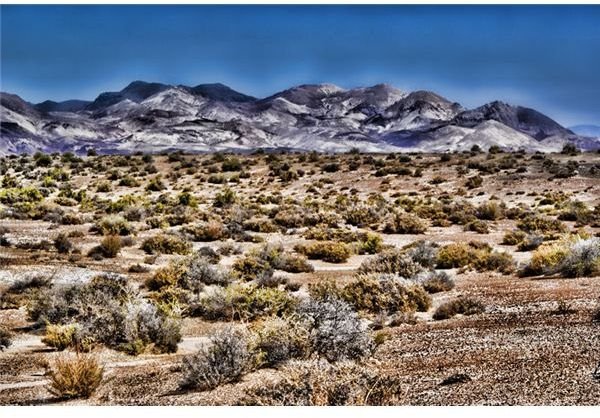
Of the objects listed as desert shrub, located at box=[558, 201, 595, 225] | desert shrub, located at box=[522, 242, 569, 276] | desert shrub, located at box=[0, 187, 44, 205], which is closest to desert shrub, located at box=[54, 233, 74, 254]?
desert shrub, located at box=[522, 242, 569, 276]

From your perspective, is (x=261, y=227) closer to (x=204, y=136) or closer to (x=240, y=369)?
(x=240, y=369)

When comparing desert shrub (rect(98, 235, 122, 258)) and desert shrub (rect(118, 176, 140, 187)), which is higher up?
desert shrub (rect(118, 176, 140, 187))

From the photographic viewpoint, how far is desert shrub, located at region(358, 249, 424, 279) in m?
13.4

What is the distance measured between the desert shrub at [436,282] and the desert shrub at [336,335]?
3.84m

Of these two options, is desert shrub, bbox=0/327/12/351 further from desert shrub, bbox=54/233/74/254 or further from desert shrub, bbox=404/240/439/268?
desert shrub, bbox=404/240/439/268

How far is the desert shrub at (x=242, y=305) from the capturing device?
1080 centimetres

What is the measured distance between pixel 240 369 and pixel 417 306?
4.21 meters

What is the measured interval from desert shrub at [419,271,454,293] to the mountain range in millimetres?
71058

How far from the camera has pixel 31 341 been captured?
9.74 meters

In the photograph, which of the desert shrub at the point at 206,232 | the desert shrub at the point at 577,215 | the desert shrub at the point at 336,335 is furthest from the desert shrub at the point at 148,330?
the desert shrub at the point at 577,215

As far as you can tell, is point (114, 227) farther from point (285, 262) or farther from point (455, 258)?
point (455, 258)

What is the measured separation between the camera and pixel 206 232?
789 inches

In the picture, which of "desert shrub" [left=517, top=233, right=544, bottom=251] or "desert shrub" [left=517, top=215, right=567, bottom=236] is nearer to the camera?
"desert shrub" [left=517, top=233, right=544, bottom=251]

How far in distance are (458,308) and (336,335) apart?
2903mm
